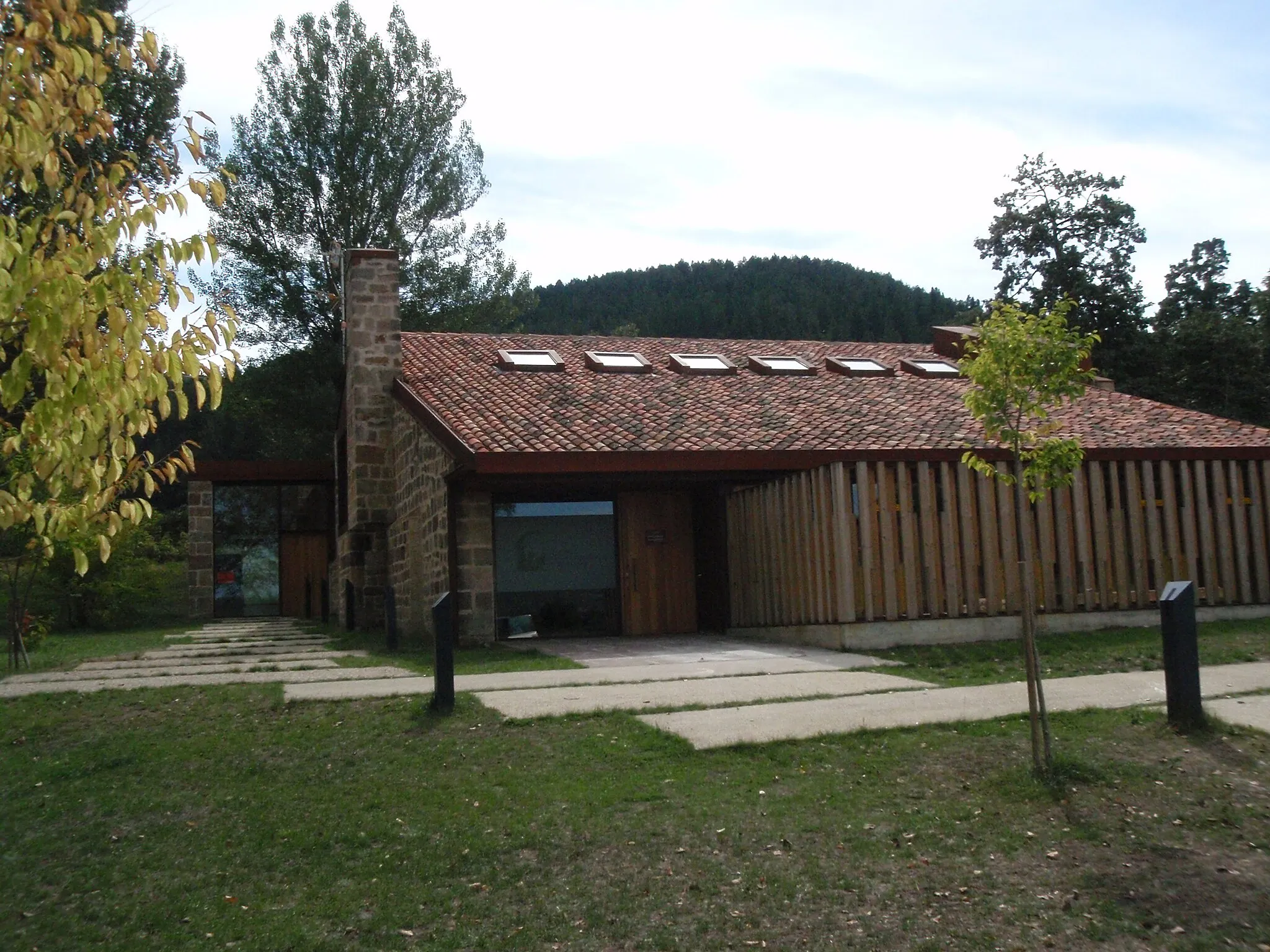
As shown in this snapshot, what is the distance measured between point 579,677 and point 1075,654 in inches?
184

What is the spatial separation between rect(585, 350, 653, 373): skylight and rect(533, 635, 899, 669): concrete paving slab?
4.74 metres

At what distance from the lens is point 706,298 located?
55906mm

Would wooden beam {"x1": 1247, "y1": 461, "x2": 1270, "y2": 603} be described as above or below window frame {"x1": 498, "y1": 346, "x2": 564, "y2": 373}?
below

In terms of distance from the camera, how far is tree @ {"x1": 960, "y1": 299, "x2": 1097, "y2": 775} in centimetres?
585

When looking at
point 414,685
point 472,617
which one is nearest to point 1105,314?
point 472,617

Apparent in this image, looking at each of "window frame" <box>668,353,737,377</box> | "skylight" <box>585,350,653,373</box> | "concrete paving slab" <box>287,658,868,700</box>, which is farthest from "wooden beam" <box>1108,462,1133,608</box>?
"skylight" <box>585,350,653,373</box>

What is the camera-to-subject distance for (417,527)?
54.3 ft

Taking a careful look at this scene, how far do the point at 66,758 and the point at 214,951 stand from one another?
3079 millimetres

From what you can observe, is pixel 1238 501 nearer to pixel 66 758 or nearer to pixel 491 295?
pixel 66 758

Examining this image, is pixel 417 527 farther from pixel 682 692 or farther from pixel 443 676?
pixel 443 676

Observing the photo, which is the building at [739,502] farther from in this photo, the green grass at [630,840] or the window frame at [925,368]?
the green grass at [630,840]

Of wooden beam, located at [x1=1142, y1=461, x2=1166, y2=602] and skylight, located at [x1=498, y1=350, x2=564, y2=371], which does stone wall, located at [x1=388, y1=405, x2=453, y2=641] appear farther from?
wooden beam, located at [x1=1142, y1=461, x2=1166, y2=602]

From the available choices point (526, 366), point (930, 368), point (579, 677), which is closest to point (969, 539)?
point (579, 677)

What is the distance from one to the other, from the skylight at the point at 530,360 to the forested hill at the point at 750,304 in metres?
29.5
